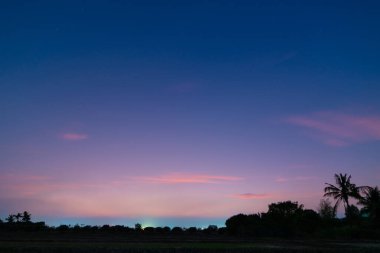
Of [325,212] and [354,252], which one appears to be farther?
[325,212]

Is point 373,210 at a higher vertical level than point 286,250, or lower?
higher

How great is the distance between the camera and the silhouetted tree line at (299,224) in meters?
66.4

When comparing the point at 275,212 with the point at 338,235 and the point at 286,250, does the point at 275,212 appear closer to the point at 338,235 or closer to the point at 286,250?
the point at 338,235

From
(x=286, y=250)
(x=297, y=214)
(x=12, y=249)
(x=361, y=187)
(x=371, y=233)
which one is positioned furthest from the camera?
(x=297, y=214)

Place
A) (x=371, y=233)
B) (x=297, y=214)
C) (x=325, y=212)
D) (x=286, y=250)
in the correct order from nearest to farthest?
(x=286, y=250) → (x=371, y=233) → (x=297, y=214) → (x=325, y=212)

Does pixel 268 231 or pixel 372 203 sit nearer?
pixel 372 203

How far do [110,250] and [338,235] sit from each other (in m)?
41.9

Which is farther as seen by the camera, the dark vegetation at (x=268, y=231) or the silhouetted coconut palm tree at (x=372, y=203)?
the silhouetted coconut palm tree at (x=372, y=203)

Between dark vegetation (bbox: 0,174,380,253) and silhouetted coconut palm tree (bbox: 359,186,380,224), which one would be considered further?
silhouetted coconut palm tree (bbox: 359,186,380,224)

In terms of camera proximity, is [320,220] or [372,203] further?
[320,220]

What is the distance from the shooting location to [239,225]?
8875 cm

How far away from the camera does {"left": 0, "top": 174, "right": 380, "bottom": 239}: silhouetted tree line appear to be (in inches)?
2616

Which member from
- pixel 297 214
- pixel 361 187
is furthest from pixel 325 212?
pixel 361 187

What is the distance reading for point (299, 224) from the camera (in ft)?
274
